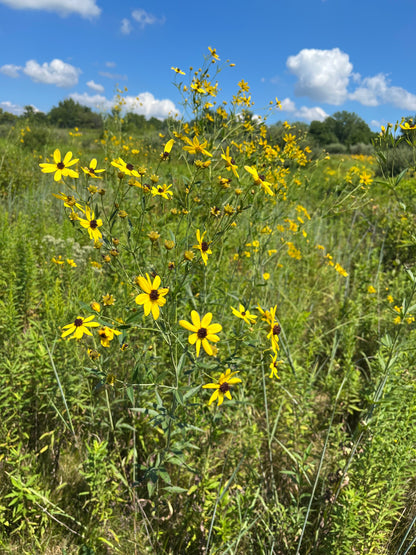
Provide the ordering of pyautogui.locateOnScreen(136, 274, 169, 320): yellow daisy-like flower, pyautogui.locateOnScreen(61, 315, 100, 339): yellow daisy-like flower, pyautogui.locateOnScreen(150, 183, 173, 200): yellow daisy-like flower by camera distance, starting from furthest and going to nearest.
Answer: pyautogui.locateOnScreen(150, 183, 173, 200): yellow daisy-like flower
pyautogui.locateOnScreen(61, 315, 100, 339): yellow daisy-like flower
pyautogui.locateOnScreen(136, 274, 169, 320): yellow daisy-like flower

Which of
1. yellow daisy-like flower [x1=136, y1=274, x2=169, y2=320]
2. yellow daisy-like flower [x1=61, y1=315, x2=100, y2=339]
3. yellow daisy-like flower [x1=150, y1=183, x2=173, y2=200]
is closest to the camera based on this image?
yellow daisy-like flower [x1=136, y1=274, x2=169, y2=320]

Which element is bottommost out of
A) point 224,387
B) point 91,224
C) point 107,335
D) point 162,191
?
point 224,387

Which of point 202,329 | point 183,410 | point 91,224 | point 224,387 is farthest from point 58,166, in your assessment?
point 183,410

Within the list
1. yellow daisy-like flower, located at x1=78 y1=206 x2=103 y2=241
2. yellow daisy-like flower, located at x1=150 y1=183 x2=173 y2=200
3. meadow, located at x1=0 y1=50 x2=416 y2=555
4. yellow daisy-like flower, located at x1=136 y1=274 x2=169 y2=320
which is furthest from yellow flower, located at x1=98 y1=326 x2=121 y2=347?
yellow daisy-like flower, located at x1=150 y1=183 x2=173 y2=200

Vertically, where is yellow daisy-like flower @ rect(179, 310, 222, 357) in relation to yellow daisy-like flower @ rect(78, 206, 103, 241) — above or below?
below

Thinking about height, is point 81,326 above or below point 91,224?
below

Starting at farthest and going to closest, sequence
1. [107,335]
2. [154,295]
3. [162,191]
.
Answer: [162,191]
[107,335]
[154,295]

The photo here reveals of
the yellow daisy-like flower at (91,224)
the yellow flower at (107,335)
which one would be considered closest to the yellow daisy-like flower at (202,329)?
the yellow flower at (107,335)

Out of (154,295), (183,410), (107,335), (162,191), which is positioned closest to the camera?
(154,295)

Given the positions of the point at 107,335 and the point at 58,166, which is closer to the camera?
the point at 107,335

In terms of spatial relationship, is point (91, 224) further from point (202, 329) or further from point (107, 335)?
point (202, 329)

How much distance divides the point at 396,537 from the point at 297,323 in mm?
1298

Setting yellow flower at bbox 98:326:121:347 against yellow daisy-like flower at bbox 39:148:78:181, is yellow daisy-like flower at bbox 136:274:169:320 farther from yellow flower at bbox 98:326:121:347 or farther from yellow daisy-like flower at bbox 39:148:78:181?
yellow daisy-like flower at bbox 39:148:78:181

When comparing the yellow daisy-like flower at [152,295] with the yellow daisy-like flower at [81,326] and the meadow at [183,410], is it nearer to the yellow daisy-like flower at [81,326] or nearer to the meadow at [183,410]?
the meadow at [183,410]
